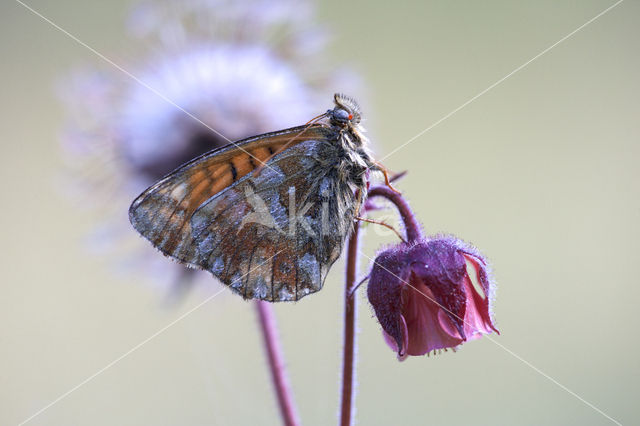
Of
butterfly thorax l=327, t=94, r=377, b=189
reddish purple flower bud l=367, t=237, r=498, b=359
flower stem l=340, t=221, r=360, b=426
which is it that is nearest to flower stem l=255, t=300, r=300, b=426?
flower stem l=340, t=221, r=360, b=426

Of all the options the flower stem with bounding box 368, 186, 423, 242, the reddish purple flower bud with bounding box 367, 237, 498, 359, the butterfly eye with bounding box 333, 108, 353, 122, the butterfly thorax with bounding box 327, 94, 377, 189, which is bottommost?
the reddish purple flower bud with bounding box 367, 237, 498, 359

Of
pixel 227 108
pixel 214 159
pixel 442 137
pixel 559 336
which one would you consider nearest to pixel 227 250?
pixel 214 159

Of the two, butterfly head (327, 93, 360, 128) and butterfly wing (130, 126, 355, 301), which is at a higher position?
butterfly head (327, 93, 360, 128)

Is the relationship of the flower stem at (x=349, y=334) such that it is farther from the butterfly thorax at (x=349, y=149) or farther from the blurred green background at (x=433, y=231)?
the blurred green background at (x=433, y=231)

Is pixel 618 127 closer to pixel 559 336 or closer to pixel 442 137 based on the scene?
pixel 442 137

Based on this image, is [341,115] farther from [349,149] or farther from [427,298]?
[427,298]

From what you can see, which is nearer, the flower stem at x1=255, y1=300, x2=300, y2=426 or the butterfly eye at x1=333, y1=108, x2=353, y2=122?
the butterfly eye at x1=333, y1=108, x2=353, y2=122

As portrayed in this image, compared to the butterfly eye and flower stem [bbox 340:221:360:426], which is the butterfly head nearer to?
the butterfly eye

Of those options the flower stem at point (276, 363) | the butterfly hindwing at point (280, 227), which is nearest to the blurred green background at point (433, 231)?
the flower stem at point (276, 363)
